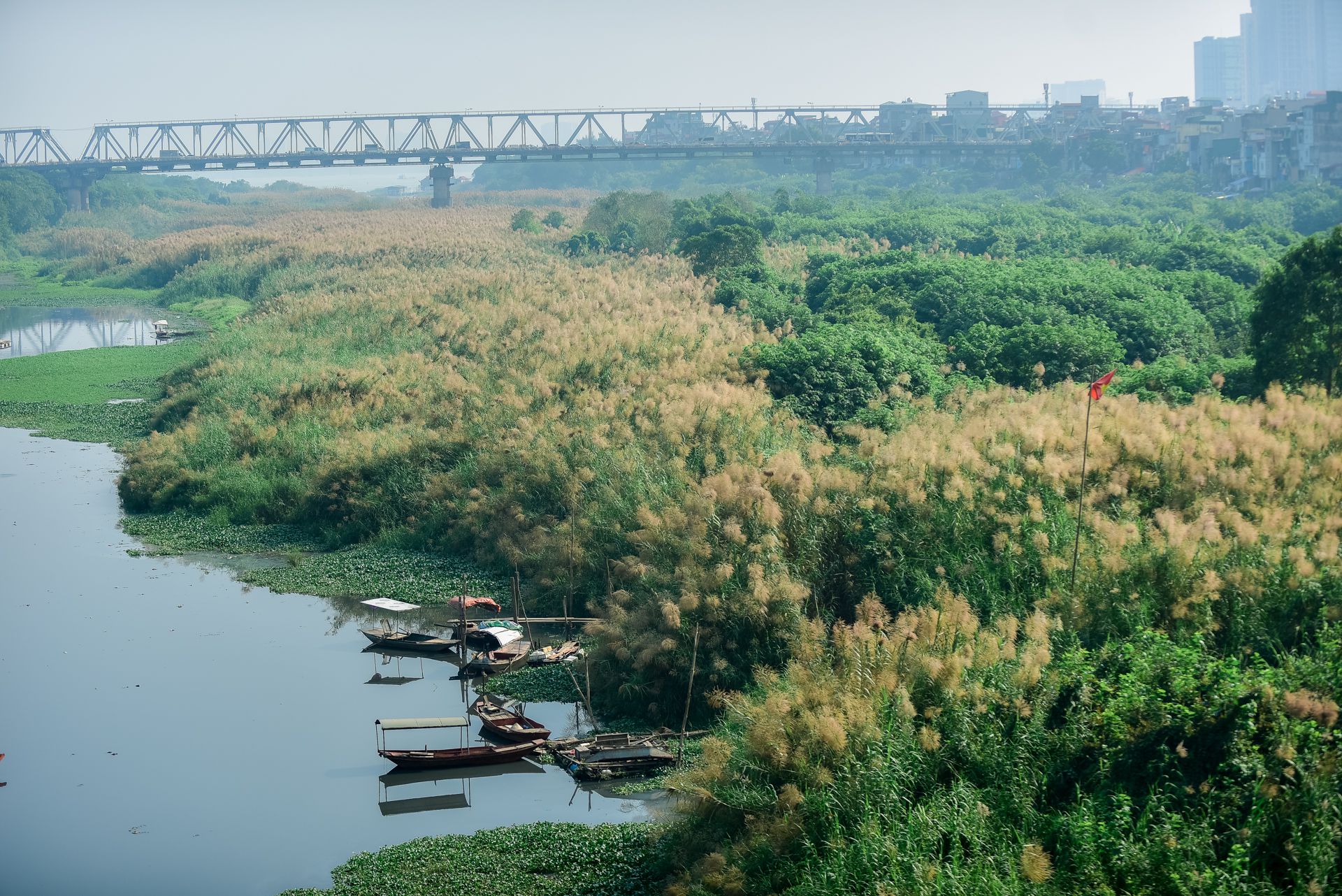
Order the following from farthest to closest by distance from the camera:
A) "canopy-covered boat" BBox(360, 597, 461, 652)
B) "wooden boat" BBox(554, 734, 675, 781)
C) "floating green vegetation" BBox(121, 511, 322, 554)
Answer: "floating green vegetation" BBox(121, 511, 322, 554) → "canopy-covered boat" BBox(360, 597, 461, 652) → "wooden boat" BBox(554, 734, 675, 781)

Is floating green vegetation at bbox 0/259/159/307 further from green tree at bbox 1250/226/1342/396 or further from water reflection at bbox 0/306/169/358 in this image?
green tree at bbox 1250/226/1342/396

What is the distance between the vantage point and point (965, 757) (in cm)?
1438

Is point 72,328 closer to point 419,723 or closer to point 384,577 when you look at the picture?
point 384,577

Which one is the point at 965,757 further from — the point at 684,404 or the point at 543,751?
the point at 684,404

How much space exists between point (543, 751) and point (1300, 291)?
Answer: 17.2m

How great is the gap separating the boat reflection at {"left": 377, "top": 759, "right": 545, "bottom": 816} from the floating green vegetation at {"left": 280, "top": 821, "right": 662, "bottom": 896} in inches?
45.6

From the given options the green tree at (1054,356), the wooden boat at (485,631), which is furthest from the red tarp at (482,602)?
the green tree at (1054,356)

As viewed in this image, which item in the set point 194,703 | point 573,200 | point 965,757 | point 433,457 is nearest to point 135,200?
point 573,200

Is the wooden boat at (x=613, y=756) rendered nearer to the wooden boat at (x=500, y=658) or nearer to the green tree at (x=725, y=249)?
the wooden boat at (x=500, y=658)

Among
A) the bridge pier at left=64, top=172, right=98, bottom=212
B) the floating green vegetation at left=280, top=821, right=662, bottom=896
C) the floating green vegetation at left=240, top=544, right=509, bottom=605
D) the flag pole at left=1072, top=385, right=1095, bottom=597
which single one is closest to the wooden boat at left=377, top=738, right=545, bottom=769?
the floating green vegetation at left=280, top=821, right=662, bottom=896

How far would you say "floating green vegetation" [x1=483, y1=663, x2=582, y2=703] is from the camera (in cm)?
2116

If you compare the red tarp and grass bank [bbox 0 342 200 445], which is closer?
the red tarp

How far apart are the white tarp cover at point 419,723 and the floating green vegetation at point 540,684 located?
1.59 meters

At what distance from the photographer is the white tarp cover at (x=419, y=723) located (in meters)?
19.1
